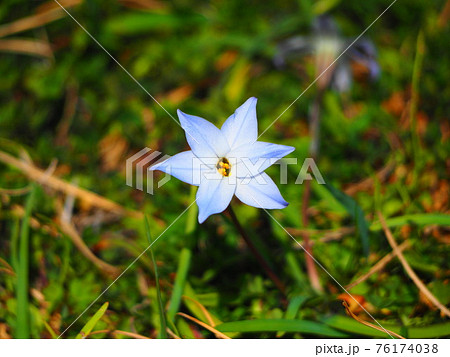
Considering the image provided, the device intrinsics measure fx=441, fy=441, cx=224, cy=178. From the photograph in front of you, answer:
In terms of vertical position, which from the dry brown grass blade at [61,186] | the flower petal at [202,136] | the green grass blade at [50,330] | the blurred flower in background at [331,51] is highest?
the blurred flower in background at [331,51]

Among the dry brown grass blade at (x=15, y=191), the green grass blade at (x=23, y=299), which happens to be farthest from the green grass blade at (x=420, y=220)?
the dry brown grass blade at (x=15, y=191)

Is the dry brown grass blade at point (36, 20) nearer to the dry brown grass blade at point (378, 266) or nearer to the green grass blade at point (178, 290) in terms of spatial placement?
the green grass blade at point (178, 290)

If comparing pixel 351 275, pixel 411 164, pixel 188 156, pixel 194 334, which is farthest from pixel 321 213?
pixel 188 156

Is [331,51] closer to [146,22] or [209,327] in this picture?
[146,22]

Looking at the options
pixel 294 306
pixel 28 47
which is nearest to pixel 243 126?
pixel 294 306

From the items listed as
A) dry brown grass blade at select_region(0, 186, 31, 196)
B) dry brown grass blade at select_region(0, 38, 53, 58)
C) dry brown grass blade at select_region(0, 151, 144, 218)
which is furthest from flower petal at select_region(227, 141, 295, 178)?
dry brown grass blade at select_region(0, 38, 53, 58)

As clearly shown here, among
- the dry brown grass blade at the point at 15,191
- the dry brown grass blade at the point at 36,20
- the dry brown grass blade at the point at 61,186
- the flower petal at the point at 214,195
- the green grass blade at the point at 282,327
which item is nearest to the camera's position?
the flower petal at the point at 214,195
